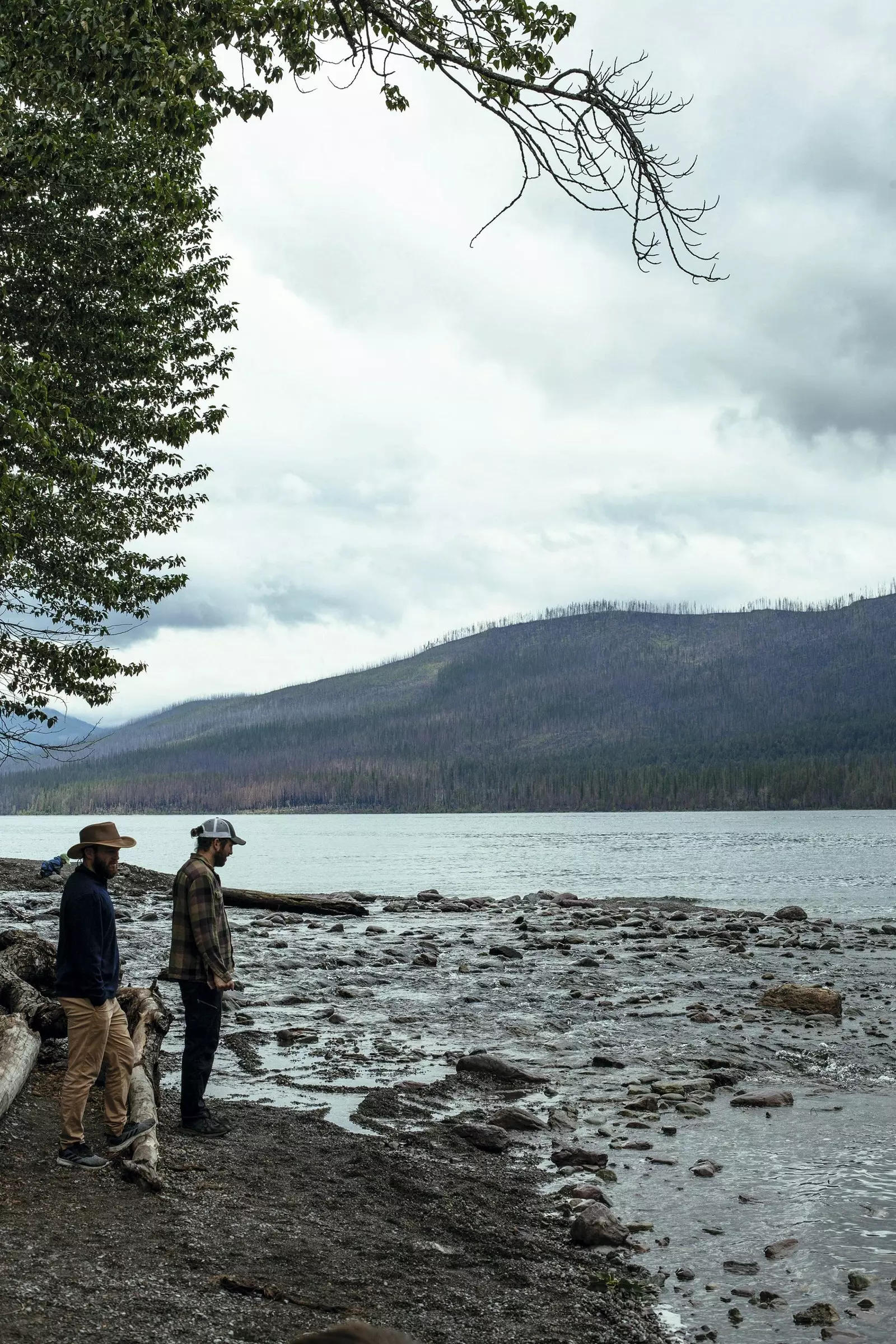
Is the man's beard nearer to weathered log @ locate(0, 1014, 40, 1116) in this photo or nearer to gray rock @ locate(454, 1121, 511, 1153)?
weathered log @ locate(0, 1014, 40, 1116)

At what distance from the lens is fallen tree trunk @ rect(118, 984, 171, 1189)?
7285mm

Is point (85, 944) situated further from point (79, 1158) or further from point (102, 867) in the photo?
point (79, 1158)

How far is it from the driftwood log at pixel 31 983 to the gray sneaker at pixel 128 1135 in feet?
5.37

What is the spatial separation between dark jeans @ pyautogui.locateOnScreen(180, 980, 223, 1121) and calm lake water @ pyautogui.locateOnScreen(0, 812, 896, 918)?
2647cm

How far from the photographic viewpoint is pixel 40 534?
18.9 meters

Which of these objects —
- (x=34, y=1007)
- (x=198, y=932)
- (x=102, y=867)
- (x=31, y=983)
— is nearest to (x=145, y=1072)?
(x=198, y=932)

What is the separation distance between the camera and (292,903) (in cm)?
3017

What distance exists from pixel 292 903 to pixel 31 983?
19.2 metres

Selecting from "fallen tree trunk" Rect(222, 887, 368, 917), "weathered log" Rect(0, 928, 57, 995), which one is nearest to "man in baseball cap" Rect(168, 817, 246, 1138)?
"weathered log" Rect(0, 928, 57, 995)

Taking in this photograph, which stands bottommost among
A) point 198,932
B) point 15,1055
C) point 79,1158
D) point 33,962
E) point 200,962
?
point 79,1158

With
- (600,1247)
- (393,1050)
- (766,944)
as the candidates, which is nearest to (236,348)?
(393,1050)

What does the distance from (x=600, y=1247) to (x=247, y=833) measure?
135236mm

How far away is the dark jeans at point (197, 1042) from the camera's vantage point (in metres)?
8.73

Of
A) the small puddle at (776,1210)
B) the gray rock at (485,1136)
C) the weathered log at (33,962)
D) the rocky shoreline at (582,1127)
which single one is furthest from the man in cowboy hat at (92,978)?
the small puddle at (776,1210)
